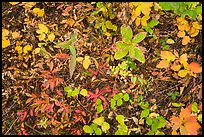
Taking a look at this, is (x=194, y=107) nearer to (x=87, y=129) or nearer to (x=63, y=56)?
(x=87, y=129)

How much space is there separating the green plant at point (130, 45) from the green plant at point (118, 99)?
0.26m

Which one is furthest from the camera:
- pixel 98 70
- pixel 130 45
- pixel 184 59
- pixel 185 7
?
pixel 98 70

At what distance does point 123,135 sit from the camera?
→ 211cm

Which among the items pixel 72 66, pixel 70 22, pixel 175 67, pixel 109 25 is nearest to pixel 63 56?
pixel 72 66

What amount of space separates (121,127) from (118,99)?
183mm

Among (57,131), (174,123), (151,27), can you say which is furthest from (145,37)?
(57,131)

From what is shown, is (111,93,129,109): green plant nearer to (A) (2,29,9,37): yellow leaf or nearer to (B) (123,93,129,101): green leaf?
(B) (123,93,129,101): green leaf

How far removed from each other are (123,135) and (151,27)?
2.40ft

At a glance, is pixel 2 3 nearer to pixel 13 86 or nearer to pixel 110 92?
pixel 13 86

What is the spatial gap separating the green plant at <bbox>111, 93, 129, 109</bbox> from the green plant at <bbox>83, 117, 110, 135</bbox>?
0.39 ft

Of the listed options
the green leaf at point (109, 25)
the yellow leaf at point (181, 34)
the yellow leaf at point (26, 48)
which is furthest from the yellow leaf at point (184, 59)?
the yellow leaf at point (26, 48)

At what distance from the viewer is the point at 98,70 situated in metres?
2.20

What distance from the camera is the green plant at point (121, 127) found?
212 centimetres

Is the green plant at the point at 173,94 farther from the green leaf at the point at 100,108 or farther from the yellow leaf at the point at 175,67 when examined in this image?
the green leaf at the point at 100,108
